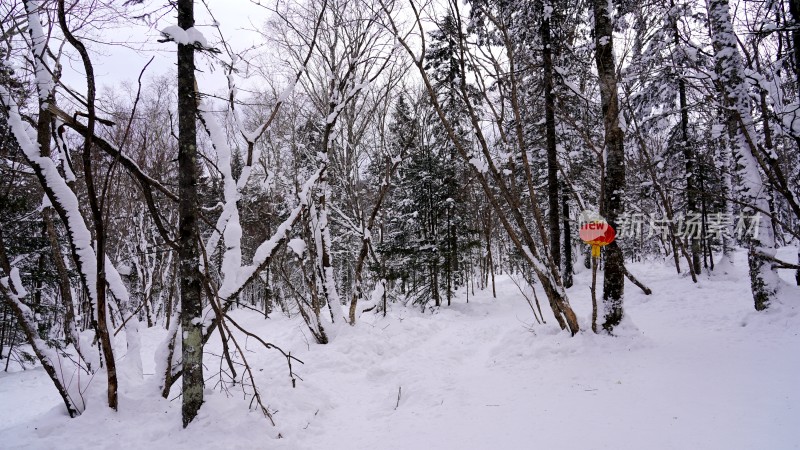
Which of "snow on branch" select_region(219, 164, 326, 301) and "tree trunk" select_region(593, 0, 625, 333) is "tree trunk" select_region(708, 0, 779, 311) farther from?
"snow on branch" select_region(219, 164, 326, 301)

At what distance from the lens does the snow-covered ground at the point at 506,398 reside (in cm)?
328

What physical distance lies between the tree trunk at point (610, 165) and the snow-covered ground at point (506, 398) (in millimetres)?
394

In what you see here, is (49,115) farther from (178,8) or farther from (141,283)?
(141,283)

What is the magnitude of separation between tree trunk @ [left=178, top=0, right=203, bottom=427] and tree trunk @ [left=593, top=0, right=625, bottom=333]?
17.8 feet

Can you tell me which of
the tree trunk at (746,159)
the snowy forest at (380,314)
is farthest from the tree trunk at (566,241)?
the tree trunk at (746,159)

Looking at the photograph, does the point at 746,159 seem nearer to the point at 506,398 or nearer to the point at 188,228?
the point at 506,398

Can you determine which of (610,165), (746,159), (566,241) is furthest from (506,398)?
(566,241)

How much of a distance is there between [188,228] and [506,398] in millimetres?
3781

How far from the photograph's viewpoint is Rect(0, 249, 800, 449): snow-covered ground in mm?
3281

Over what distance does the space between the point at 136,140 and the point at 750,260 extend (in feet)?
54.9

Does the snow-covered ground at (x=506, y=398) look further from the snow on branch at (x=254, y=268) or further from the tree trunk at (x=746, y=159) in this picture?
the snow on branch at (x=254, y=268)

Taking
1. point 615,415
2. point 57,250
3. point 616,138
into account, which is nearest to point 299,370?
point 57,250

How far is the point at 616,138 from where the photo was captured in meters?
5.87

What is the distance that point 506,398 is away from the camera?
430cm
